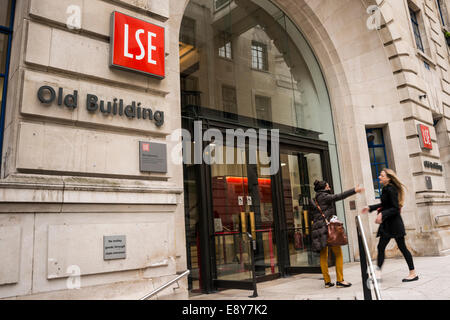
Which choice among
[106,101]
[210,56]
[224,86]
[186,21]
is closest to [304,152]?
[224,86]

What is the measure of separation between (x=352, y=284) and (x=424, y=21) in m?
12.3

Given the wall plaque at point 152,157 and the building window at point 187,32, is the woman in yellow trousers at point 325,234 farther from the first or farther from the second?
the building window at point 187,32

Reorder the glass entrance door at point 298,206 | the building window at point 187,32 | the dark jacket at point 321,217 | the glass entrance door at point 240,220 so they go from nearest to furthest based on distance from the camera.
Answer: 1. the dark jacket at point 321,217
2. the glass entrance door at point 240,220
3. the building window at point 187,32
4. the glass entrance door at point 298,206

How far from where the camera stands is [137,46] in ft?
17.5

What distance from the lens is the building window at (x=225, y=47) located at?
8.52 metres

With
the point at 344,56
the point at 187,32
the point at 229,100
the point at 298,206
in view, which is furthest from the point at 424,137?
the point at 187,32

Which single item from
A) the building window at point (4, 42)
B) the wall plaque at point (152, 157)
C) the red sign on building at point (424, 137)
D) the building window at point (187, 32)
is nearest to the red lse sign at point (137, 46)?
the wall plaque at point (152, 157)

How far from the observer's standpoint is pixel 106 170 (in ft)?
16.0

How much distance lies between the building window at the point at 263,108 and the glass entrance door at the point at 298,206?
1029mm

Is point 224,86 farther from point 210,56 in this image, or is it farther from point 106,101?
point 106,101

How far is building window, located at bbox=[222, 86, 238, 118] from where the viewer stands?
8234 mm

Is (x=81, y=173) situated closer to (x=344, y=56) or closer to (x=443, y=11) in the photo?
(x=344, y=56)

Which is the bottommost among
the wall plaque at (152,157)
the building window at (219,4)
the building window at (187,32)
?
the wall plaque at (152,157)

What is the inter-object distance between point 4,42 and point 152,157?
8.64 feet
